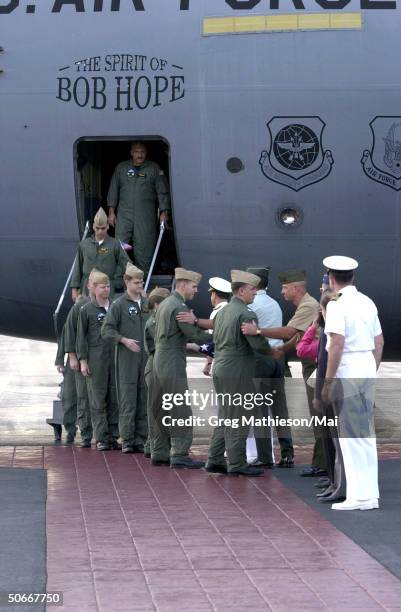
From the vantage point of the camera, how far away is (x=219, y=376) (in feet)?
34.9

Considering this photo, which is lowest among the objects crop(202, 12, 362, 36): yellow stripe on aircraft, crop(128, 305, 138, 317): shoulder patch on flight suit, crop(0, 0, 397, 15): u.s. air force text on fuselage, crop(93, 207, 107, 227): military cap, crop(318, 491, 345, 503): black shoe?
crop(318, 491, 345, 503): black shoe

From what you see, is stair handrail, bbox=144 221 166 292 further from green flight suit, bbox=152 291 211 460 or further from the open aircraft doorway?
green flight suit, bbox=152 291 211 460

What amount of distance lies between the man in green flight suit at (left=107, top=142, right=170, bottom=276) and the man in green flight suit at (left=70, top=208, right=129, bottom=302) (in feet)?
0.62

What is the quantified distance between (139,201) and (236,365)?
8.35 feet

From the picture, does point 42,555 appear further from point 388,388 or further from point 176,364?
point 388,388

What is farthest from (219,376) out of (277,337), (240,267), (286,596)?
(286,596)

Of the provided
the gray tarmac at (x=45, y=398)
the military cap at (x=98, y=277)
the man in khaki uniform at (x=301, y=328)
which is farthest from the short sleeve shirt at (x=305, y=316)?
the military cap at (x=98, y=277)

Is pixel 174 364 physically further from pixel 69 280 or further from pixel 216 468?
pixel 69 280

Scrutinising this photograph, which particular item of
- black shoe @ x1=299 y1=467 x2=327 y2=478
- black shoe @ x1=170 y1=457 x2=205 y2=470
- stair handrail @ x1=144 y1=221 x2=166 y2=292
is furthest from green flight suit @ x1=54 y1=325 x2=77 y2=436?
black shoe @ x1=299 y1=467 x2=327 y2=478

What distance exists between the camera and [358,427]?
30.4ft

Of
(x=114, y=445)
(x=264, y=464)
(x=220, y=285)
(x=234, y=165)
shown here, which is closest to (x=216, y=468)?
(x=264, y=464)

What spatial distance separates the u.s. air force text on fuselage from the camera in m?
11.7

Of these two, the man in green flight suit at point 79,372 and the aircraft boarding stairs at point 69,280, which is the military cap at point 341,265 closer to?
the aircraft boarding stairs at point 69,280

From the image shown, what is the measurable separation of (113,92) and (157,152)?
1.26 metres
